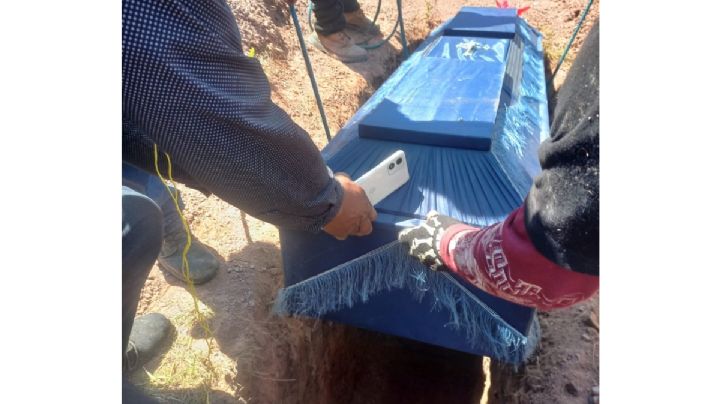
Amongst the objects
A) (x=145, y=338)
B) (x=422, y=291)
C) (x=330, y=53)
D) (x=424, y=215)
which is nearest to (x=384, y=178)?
(x=424, y=215)

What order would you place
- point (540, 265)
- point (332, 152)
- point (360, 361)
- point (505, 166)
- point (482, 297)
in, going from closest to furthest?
point (540, 265)
point (482, 297)
point (505, 166)
point (332, 152)
point (360, 361)

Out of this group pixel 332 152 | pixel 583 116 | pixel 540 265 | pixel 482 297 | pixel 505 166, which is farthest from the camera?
pixel 332 152

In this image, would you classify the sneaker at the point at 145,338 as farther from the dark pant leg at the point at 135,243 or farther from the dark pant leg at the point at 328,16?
the dark pant leg at the point at 328,16

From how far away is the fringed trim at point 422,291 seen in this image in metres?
1.26

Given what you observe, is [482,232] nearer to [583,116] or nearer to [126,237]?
[583,116]

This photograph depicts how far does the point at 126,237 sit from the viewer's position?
108 cm

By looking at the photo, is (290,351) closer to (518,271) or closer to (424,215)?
(424,215)

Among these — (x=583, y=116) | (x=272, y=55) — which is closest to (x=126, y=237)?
(x=583, y=116)

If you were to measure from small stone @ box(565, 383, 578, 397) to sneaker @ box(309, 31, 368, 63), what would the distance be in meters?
2.25

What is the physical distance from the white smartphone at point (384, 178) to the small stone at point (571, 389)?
2.51ft

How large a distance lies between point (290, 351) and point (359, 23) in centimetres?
253

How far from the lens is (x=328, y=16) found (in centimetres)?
311

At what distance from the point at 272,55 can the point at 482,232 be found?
204 centimetres

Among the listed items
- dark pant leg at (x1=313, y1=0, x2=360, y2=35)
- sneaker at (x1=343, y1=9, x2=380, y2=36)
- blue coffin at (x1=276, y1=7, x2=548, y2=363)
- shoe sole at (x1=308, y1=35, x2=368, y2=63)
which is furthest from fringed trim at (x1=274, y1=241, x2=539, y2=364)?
sneaker at (x1=343, y1=9, x2=380, y2=36)
